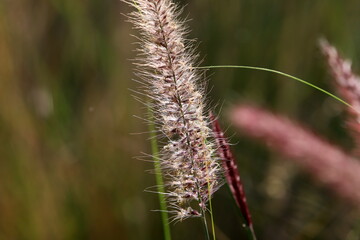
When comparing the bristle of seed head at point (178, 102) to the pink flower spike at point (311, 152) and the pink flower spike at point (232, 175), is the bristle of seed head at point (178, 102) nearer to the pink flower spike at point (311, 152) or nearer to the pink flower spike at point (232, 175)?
the pink flower spike at point (232, 175)

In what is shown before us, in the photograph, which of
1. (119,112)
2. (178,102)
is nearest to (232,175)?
(178,102)

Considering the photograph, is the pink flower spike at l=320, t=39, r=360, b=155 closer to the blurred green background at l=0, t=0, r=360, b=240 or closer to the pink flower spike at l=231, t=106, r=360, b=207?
the pink flower spike at l=231, t=106, r=360, b=207

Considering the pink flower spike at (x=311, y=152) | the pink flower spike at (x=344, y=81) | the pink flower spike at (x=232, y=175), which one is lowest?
the pink flower spike at (x=232, y=175)

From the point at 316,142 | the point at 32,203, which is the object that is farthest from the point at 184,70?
the point at 32,203

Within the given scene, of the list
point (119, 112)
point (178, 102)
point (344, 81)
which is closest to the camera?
point (178, 102)

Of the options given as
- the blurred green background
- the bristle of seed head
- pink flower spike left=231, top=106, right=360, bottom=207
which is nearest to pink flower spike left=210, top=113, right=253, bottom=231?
the bristle of seed head

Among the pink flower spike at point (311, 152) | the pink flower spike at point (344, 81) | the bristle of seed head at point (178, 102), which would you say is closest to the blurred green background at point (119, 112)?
the pink flower spike at point (311, 152)

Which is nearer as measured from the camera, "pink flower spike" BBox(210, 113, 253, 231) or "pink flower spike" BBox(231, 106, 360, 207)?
"pink flower spike" BBox(210, 113, 253, 231)

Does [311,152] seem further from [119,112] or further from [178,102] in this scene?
[119,112]

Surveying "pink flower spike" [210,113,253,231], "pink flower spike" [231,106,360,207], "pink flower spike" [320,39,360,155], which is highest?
"pink flower spike" [320,39,360,155]
